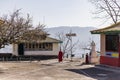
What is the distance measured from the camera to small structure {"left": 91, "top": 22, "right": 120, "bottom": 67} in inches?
1126

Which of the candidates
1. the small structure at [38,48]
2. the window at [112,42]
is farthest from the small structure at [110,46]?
the small structure at [38,48]

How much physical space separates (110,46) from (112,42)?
22.6 inches

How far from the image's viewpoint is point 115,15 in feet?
165

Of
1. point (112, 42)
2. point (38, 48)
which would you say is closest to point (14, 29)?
point (112, 42)

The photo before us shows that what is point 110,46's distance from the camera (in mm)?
30281

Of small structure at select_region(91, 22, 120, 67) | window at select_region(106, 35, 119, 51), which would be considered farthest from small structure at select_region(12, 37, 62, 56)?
window at select_region(106, 35, 119, 51)

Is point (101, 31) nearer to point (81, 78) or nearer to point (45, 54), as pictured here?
point (81, 78)

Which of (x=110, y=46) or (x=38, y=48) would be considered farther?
(x=38, y=48)

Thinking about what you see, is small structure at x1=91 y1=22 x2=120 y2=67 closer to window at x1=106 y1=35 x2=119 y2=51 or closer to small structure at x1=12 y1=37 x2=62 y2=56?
window at x1=106 y1=35 x2=119 y2=51

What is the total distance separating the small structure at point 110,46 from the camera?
93.8 ft

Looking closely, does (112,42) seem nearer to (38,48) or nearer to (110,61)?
(110,61)

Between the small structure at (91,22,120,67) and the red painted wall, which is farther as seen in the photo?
the red painted wall

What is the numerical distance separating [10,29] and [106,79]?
33.1ft

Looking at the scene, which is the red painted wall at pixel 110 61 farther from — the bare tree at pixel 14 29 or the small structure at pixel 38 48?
the small structure at pixel 38 48
